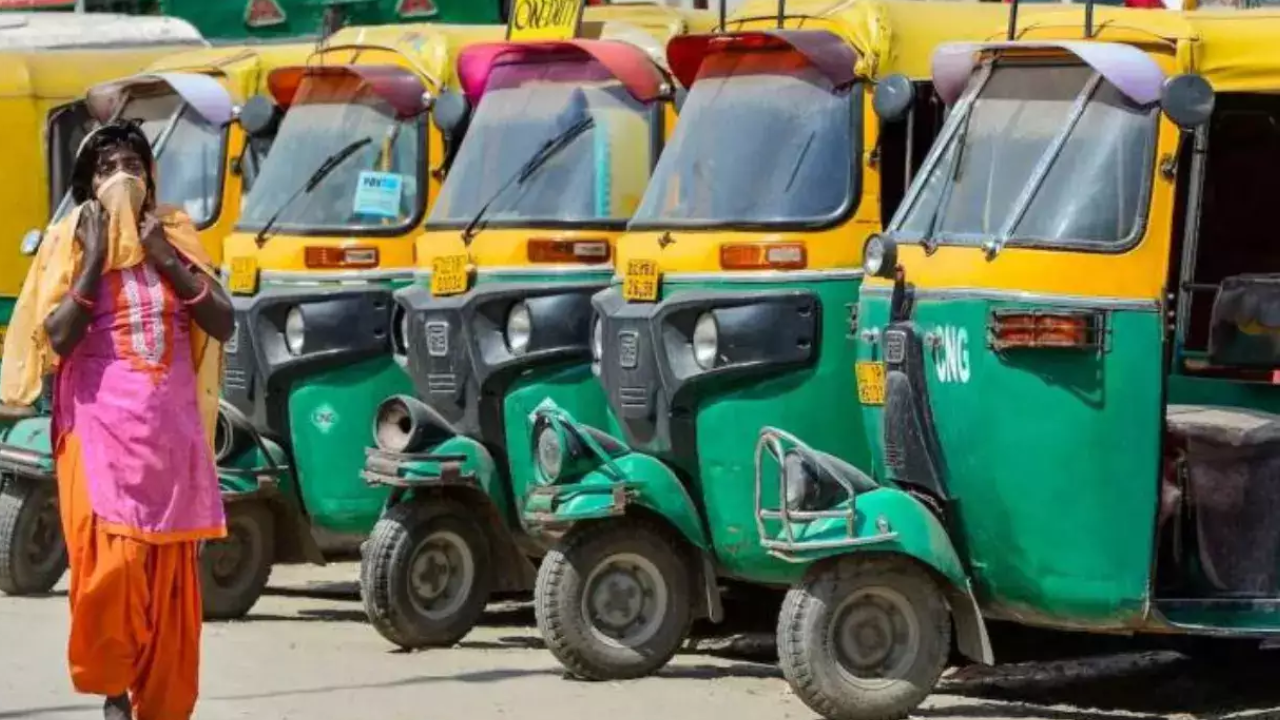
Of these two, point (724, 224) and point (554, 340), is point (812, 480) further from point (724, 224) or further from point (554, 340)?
point (554, 340)

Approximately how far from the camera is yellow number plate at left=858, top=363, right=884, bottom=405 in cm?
948

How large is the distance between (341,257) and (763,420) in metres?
2.61

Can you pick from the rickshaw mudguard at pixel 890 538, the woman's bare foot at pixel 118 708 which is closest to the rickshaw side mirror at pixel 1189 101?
the rickshaw mudguard at pixel 890 538

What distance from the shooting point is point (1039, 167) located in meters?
9.23

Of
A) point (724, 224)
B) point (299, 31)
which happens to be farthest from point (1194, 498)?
point (299, 31)

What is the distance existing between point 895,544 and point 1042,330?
29.6 inches

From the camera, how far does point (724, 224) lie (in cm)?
1030

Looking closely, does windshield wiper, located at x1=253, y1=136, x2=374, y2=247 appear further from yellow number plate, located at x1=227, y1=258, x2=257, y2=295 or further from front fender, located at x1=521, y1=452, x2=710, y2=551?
front fender, located at x1=521, y1=452, x2=710, y2=551

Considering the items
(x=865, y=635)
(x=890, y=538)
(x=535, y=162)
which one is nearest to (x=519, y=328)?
(x=535, y=162)

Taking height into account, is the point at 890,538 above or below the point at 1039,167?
below

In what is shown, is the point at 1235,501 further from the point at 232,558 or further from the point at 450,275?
the point at 232,558

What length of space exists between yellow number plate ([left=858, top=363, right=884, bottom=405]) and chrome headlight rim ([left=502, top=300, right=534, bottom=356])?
1.87 m

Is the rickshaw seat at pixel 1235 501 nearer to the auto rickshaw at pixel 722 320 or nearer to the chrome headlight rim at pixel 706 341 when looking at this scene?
the auto rickshaw at pixel 722 320

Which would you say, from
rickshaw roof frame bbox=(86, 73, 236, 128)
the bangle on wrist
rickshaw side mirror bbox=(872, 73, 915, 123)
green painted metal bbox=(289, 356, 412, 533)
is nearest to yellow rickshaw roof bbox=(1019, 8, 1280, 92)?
rickshaw side mirror bbox=(872, 73, 915, 123)
